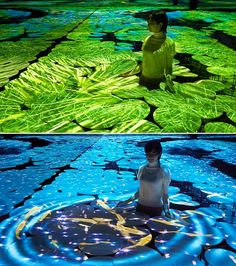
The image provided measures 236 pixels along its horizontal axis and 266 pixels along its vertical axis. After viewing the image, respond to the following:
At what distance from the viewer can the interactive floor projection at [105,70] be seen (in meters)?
4.15

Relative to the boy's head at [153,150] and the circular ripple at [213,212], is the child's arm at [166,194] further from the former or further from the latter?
the circular ripple at [213,212]

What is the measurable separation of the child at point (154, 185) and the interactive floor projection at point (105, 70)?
1691mm

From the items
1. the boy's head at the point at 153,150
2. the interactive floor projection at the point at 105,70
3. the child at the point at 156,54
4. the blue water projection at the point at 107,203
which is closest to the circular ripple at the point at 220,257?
the blue water projection at the point at 107,203

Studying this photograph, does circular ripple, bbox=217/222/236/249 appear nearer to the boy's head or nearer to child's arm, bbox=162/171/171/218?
child's arm, bbox=162/171/171/218

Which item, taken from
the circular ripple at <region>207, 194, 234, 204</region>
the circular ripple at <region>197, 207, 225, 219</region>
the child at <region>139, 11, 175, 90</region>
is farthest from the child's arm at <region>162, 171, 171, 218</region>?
the child at <region>139, 11, 175, 90</region>

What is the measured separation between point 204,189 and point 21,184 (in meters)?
1.22

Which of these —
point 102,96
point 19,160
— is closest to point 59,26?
point 102,96

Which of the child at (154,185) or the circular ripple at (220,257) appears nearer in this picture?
the circular ripple at (220,257)

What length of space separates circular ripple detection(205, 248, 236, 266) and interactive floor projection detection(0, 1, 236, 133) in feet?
6.54

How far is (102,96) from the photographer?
465 cm

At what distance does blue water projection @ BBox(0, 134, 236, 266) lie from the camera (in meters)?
2.04

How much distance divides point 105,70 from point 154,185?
3.24m

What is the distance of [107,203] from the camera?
8.38 feet

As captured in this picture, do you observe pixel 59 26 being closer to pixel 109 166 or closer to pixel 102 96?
pixel 102 96
